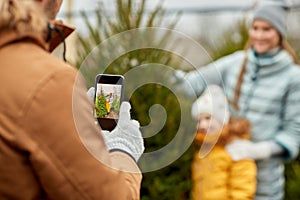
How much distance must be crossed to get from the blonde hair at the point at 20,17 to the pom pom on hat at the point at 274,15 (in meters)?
2.50

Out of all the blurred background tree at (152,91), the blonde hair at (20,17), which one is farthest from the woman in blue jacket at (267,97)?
the blonde hair at (20,17)

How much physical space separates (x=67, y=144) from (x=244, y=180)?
2.40m

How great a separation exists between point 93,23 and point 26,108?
132 inches

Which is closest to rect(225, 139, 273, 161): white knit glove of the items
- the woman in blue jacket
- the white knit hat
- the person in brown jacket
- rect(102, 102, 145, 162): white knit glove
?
the woman in blue jacket

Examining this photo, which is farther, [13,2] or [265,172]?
[265,172]

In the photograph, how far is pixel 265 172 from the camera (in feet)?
13.7

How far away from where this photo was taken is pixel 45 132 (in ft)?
5.86

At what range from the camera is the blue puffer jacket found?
4.11 m

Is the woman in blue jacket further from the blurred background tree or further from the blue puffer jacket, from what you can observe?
the blurred background tree

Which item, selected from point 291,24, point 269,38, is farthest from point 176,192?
point 291,24

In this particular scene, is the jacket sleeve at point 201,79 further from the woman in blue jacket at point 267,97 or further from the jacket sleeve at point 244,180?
the jacket sleeve at point 244,180

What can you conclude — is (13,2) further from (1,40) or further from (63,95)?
(63,95)

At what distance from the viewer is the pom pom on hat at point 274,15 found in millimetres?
4230

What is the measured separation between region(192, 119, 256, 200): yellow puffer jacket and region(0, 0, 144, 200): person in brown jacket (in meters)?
2.26
